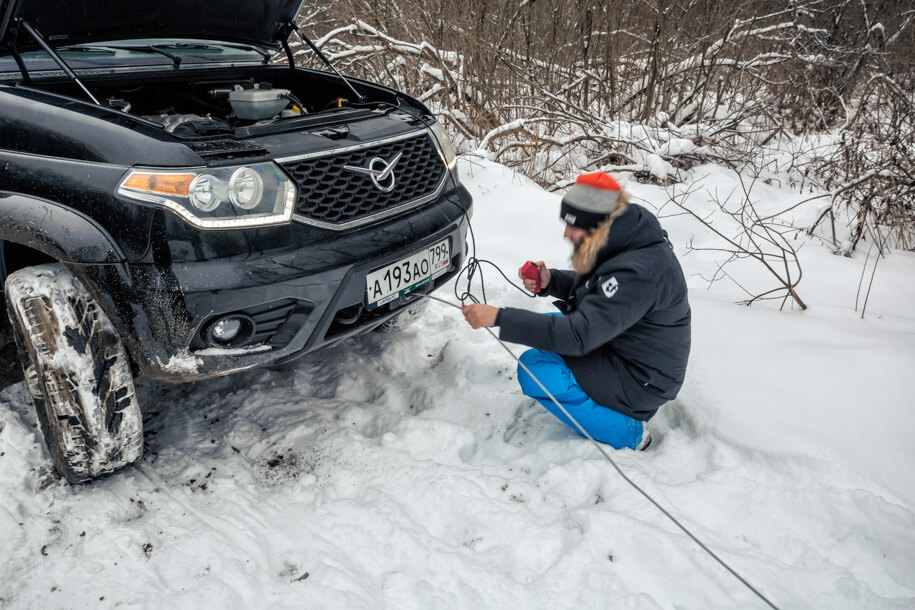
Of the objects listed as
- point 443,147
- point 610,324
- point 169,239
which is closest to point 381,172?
point 443,147

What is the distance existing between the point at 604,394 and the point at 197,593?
1.59 meters

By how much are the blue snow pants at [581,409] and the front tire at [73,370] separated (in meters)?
1.56

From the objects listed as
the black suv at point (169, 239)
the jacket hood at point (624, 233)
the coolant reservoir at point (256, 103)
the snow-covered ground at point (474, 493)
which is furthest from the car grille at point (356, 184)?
the snow-covered ground at point (474, 493)

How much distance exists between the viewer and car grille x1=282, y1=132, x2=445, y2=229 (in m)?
1.91

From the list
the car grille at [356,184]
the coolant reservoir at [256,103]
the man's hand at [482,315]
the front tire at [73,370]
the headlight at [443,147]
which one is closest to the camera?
the front tire at [73,370]

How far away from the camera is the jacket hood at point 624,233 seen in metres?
2.04

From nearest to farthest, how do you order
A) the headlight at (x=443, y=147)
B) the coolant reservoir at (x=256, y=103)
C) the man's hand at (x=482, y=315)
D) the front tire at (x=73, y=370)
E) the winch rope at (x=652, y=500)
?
the winch rope at (x=652, y=500)
the front tire at (x=73, y=370)
the man's hand at (x=482, y=315)
the headlight at (x=443, y=147)
the coolant reservoir at (x=256, y=103)

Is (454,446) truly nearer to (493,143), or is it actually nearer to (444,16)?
(493,143)

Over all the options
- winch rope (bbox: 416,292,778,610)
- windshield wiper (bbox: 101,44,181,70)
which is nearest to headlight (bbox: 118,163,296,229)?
winch rope (bbox: 416,292,778,610)

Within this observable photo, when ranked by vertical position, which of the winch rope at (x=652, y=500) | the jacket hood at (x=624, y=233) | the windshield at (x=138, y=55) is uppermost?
the windshield at (x=138, y=55)

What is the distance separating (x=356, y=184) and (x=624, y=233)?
100 centimetres

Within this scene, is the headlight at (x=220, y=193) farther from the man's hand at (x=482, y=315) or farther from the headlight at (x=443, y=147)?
the headlight at (x=443, y=147)

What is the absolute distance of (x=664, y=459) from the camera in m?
2.25

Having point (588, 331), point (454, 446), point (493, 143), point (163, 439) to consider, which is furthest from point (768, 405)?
point (493, 143)
